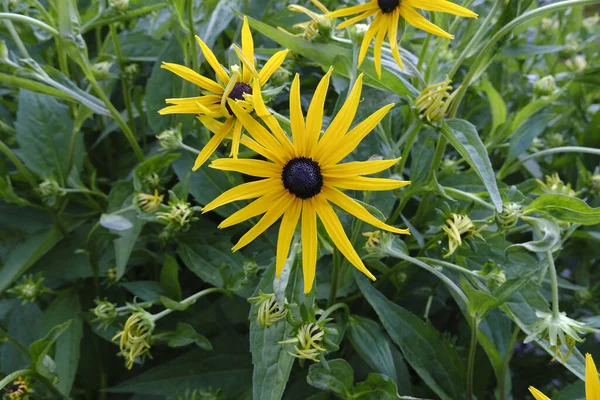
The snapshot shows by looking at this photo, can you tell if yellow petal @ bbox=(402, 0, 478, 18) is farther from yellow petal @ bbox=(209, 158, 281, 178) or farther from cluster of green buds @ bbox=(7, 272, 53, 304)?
cluster of green buds @ bbox=(7, 272, 53, 304)

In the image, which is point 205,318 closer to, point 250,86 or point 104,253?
point 104,253

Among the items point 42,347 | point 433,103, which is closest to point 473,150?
point 433,103

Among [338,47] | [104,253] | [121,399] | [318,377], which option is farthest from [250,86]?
[121,399]

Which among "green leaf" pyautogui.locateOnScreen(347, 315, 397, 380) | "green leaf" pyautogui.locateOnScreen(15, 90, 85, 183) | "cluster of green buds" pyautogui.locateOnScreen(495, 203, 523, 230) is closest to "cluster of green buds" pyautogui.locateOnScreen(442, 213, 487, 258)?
"cluster of green buds" pyautogui.locateOnScreen(495, 203, 523, 230)

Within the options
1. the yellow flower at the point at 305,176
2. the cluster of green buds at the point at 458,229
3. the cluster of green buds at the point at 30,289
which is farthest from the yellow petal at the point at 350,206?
the cluster of green buds at the point at 30,289

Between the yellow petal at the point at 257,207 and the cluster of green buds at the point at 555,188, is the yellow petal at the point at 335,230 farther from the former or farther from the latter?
the cluster of green buds at the point at 555,188

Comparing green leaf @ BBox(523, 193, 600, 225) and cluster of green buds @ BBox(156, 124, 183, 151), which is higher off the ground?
green leaf @ BBox(523, 193, 600, 225)
